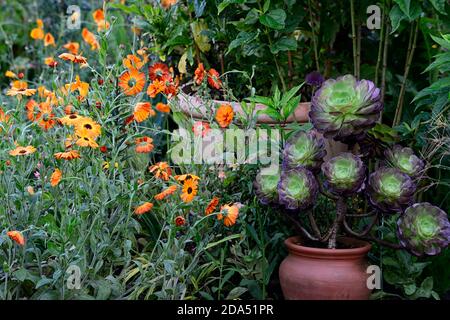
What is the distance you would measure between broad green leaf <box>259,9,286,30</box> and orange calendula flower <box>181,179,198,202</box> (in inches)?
24.3

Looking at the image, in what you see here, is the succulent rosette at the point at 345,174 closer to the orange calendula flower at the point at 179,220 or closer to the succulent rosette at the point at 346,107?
the succulent rosette at the point at 346,107

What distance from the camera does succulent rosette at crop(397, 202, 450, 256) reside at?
189 cm

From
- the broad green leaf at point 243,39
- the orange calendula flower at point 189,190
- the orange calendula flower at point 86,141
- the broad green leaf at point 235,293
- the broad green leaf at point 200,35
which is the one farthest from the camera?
the broad green leaf at point 200,35

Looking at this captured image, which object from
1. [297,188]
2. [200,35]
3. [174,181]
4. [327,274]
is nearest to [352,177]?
[297,188]

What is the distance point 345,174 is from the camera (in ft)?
6.14

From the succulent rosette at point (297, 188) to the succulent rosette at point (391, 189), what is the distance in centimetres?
16

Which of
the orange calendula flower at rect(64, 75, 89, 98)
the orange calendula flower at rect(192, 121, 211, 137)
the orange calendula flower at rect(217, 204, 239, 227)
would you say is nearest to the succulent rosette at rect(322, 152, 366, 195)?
the orange calendula flower at rect(217, 204, 239, 227)

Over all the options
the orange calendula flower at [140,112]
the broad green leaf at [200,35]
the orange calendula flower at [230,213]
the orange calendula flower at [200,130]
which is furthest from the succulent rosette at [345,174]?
the broad green leaf at [200,35]

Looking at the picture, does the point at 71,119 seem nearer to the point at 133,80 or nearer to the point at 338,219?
the point at 133,80

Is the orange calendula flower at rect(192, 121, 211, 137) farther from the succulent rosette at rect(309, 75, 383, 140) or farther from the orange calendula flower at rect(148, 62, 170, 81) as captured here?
the succulent rosette at rect(309, 75, 383, 140)

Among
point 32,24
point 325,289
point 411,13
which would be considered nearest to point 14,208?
point 325,289

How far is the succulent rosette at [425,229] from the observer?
1887 millimetres

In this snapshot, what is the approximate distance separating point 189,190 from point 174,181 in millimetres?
202

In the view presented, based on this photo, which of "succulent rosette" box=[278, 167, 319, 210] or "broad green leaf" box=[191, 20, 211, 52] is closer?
"succulent rosette" box=[278, 167, 319, 210]
